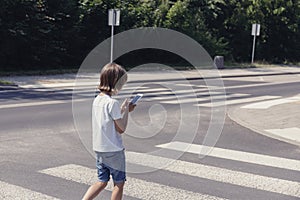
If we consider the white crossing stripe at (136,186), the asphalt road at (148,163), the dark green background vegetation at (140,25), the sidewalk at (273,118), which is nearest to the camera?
the white crossing stripe at (136,186)

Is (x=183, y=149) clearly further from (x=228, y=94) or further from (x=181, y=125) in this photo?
(x=228, y=94)

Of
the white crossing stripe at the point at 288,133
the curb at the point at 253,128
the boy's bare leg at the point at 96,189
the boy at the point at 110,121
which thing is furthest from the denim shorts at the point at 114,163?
the white crossing stripe at the point at 288,133

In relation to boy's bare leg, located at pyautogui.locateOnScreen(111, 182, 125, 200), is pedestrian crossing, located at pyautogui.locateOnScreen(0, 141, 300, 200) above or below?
below

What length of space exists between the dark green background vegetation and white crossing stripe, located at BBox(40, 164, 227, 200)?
7.83 meters

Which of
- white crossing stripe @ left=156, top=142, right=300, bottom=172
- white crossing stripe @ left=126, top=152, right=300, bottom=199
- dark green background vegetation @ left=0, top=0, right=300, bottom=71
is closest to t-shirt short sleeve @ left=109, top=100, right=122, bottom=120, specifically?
white crossing stripe @ left=126, top=152, right=300, bottom=199

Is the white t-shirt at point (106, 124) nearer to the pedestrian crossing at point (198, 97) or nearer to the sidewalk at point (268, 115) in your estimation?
the sidewalk at point (268, 115)

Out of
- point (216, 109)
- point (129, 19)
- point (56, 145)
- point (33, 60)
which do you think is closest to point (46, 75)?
point (33, 60)

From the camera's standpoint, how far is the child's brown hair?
438cm

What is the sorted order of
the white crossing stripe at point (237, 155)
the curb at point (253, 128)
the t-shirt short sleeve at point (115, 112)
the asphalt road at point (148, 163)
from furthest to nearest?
the curb at point (253, 128) → the white crossing stripe at point (237, 155) → the asphalt road at point (148, 163) → the t-shirt short sleeve at point (115, 112)

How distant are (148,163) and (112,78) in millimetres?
3000

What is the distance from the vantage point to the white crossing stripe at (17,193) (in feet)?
17.9

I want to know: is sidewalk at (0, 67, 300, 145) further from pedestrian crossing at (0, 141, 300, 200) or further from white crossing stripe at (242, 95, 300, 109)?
pedestrian crossing at (0, 141, 300, 200)

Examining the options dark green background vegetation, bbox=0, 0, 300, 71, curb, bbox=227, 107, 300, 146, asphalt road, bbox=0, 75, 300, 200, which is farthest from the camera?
dark green background vegetation, bbox=0, 0, 300, 71

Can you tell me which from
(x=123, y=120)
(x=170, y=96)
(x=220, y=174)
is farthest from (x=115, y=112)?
(x=170, y=96)
